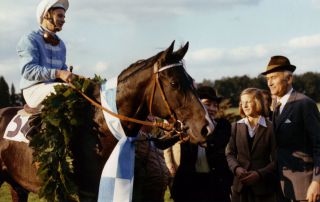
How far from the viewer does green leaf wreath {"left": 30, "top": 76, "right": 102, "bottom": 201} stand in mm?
5797

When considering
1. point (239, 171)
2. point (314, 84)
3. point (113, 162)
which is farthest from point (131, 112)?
point (314, 84)

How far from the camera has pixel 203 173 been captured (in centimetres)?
654

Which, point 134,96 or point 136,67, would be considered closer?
point 134,96

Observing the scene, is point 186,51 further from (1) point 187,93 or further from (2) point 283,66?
(2) point 283,66

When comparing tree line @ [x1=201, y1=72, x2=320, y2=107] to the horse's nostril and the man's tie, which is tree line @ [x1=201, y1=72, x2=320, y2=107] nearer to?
the man's tie

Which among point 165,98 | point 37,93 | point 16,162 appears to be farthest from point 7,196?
point 165,98

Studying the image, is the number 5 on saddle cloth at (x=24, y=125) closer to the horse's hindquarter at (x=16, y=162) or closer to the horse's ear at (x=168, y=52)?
the horse's hindquarter at (x=16, y=162)

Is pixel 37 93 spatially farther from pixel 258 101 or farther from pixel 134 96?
pixel 258 101

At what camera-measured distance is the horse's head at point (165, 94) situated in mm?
5320

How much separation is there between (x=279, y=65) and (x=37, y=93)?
9.32ft

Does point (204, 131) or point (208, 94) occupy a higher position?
point (208, 94)

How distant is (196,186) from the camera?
256 inches

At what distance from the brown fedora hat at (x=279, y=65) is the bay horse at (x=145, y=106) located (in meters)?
0.89

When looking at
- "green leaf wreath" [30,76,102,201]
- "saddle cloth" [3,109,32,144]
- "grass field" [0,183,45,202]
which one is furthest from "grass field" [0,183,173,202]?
"green leaf wreath" [30,76,102,201]
